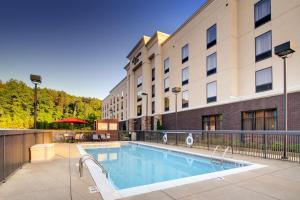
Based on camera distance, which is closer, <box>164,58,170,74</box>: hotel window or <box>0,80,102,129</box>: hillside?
<box>164,58,170,74</box>: hotel window

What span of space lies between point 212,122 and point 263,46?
8.24 metres

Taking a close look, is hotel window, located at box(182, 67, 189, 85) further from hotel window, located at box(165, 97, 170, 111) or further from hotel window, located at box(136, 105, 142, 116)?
hotel window, located at box(136, 105, 142, 116)

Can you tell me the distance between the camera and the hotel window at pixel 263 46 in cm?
1496

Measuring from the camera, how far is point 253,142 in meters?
10.5

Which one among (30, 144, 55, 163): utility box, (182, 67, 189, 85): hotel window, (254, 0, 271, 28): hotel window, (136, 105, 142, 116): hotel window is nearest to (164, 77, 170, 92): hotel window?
(182, 67, 189, 85): hotel window

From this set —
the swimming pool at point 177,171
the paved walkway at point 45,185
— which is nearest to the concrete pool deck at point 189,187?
the paved walkway at point 45,185

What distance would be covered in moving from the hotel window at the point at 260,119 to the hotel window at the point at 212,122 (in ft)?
8.08

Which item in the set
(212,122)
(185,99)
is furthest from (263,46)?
(185,99)

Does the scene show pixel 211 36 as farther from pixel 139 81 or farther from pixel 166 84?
pixel 139 81

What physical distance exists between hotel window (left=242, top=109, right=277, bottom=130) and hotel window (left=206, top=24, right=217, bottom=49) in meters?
7.74

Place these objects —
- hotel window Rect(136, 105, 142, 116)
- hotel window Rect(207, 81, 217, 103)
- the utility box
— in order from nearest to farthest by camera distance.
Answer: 1. the utility box
2. hotel window Rect(207, 81, 217, 103)
3. hotel window Rect(136, 105, 142, 116)

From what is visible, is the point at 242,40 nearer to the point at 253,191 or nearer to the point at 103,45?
the point at 103,45

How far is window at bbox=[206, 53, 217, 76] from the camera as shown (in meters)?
19.3

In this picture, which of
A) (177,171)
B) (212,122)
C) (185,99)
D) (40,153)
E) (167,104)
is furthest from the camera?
(167,104)
